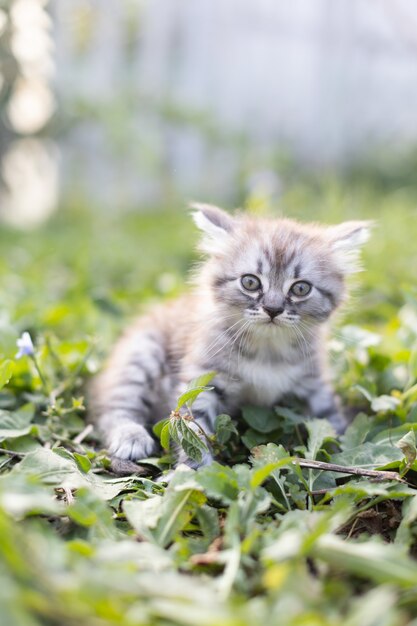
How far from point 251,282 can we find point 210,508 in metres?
1.22

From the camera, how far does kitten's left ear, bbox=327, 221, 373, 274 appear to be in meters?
3.61

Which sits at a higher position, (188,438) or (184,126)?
(184,126)

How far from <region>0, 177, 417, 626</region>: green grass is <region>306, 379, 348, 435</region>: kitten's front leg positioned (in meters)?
0.16

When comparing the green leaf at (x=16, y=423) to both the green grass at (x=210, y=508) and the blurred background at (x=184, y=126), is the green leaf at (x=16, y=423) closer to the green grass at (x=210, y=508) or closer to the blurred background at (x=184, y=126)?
the green grass at (x=210, y=508)

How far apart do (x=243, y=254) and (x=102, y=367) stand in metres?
1.08

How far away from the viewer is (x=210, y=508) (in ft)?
8.14

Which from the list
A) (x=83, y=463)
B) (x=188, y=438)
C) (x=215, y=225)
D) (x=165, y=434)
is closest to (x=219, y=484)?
(x=188, y=438)

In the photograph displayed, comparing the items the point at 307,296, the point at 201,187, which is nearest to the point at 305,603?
the point at 307,296

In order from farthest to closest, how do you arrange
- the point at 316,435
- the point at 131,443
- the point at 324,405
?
the point at 324,405 < the point at 131,443 < the point at 316,435

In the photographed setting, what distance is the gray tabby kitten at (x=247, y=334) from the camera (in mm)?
3338

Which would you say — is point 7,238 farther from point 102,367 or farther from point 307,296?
point 307,296

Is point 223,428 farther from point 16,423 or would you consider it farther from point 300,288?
point 16,423

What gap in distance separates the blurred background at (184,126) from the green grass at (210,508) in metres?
2.08

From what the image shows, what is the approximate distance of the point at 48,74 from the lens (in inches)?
384
